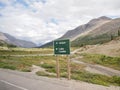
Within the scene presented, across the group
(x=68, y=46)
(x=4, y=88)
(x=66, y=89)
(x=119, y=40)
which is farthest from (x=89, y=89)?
(x=119, y=40)

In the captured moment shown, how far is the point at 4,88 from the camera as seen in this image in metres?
17.4

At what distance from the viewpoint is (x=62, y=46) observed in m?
24.7

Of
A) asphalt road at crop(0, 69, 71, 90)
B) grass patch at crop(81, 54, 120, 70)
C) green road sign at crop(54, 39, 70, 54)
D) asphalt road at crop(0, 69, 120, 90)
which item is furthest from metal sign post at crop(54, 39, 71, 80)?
grass patch at crop(81, 54, 120, 70)

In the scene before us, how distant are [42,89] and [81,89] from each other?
2.63m

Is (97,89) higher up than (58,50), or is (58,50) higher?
(58,50)

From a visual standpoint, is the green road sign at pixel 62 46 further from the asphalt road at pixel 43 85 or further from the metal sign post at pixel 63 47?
the asphalt road at pixel 43 85

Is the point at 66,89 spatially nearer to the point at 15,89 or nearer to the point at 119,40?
the point at 15,89

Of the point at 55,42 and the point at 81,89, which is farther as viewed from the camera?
the point at 55,42

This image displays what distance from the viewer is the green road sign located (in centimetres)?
2408

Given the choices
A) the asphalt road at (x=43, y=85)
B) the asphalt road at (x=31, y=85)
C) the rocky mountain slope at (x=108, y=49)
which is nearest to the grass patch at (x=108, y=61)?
the rocky mountain slope at (x=108, y=49)

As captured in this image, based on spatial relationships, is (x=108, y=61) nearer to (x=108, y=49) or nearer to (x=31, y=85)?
(x=108, y=49)

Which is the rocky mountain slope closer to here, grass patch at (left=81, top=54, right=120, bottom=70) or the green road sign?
grass patch at (left=81, top=54, right=120, bottom=70)

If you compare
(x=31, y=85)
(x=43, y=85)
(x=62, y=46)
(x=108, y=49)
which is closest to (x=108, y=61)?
(x=108, y=49)

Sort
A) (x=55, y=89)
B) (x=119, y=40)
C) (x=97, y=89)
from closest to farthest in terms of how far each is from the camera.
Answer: (x=55, y=89)
(x=97, y=89)
(x=119, y=40)
